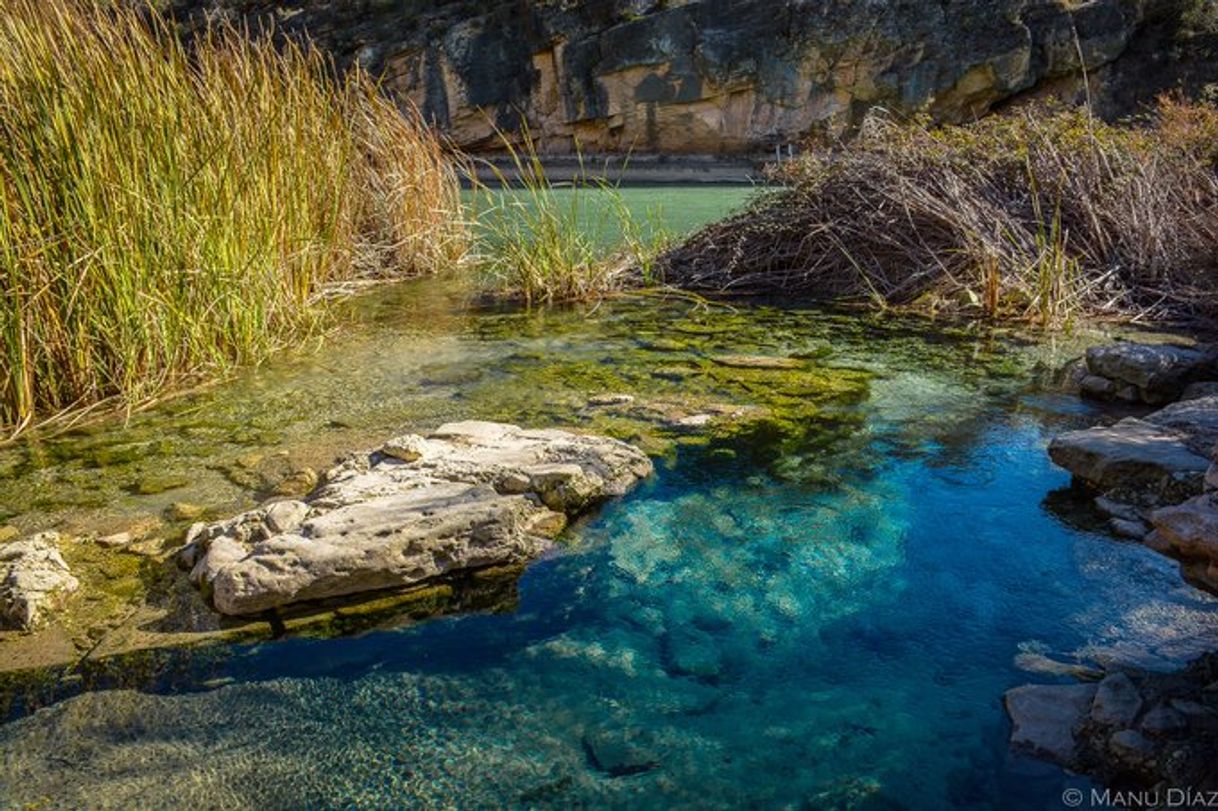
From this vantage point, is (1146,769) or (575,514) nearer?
(1146,769)

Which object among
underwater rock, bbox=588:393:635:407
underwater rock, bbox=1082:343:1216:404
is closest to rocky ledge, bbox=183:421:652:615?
underwater rock, bbox=588:393:635:407

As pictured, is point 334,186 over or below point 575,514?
over

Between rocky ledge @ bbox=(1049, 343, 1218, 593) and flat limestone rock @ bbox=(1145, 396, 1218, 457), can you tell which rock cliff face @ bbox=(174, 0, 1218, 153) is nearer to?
flat limestone rock @ bbox=(1145, 396, 1218, 457)

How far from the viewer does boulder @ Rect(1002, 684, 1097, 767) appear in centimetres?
189

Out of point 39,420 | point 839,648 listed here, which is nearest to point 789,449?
point 839,648

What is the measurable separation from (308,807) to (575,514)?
138cm

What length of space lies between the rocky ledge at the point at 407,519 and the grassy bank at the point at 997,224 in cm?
356

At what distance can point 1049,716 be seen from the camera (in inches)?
77.6

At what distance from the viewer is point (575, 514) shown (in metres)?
3.08

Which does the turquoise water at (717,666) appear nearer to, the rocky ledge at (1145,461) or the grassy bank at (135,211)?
the rocky ledge at (1145,461)

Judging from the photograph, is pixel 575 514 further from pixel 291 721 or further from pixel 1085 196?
pixel 1085 196

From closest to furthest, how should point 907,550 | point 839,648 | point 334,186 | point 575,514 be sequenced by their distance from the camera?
point 839,648 → point 907,550 → point 575,514 → point 334,186

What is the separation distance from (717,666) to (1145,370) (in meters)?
2.75

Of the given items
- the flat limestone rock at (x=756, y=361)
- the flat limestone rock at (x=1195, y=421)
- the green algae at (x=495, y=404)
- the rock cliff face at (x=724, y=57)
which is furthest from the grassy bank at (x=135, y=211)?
the rock cliff face at (x=724, y=57)
